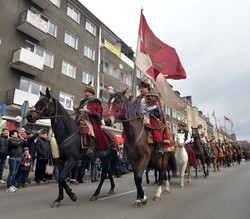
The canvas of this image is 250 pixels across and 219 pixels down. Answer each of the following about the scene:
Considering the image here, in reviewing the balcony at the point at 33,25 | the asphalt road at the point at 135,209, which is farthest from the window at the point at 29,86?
the asphalt road at the point at 135,209

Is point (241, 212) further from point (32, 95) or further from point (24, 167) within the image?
point (32, 95)

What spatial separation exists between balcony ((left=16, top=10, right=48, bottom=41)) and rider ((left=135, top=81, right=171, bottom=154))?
1660cm

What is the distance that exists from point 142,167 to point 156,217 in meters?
1.27

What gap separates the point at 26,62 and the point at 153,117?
50.2 ft

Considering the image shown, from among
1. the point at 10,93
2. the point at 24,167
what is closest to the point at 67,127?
the point at 24,167

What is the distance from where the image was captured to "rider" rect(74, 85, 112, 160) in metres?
6.21

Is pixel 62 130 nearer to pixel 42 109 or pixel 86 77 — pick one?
pixel 42 109

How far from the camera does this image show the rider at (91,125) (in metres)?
6.21

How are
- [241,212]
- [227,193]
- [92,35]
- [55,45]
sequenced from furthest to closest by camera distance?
[92,35], [55,45], [227,193], [241,212]

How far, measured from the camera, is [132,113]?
19.7 ft

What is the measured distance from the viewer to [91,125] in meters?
6.50

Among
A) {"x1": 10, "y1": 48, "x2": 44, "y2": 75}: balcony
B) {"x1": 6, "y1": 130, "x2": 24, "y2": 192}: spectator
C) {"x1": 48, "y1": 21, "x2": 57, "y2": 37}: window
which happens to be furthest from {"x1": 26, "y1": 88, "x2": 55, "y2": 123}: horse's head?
{"x1": 48, "y1": 21, "x2": 57, "y2": 37}: window

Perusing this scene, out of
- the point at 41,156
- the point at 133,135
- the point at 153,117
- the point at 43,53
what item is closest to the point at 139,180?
the point at 133,135

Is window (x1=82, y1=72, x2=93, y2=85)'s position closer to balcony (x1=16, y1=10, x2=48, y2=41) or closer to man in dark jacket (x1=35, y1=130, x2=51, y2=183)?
balcony (x1=16, y1=10, x2=48, y2=41)
